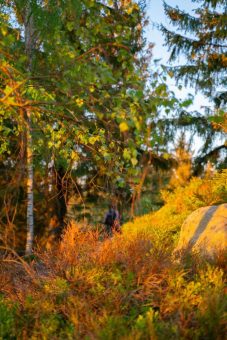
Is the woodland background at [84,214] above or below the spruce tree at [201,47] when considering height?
below

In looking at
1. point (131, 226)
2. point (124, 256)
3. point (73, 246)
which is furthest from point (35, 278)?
point (131, 226)

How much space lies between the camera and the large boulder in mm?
6811

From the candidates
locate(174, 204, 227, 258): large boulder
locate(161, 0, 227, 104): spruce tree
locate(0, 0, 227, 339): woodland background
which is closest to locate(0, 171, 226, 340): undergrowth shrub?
locate(0, 0, 227, 339): woodland background

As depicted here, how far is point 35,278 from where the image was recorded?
5.52 meters

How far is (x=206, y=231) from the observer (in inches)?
293

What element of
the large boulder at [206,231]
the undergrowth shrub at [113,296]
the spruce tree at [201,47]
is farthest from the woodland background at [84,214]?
the spruce tree at [201,47]

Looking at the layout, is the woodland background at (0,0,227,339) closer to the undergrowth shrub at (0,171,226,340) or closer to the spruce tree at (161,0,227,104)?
the undergrowth shrub at (0,171,226,340)

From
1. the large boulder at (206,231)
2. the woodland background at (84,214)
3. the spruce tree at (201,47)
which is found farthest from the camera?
the spruce tree at (201,47)

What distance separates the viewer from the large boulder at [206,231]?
6.81m

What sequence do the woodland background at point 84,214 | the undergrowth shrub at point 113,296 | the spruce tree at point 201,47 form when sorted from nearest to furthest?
the woodland background at point 84,214, the undergrowth shrub at point 113,296, the spruce tree at point 201,47

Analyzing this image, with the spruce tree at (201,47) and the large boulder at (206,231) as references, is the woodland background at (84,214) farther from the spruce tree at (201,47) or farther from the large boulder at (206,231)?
the spruce tree at (201,47)

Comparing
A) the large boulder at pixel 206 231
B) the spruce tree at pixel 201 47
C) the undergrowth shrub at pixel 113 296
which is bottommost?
the undergrowth shrub at pixel 113 296

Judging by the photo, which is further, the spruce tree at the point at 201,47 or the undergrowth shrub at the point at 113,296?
the spruce tree at the point at 201,47

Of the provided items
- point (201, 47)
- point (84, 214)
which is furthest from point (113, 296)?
point (201, 47)
